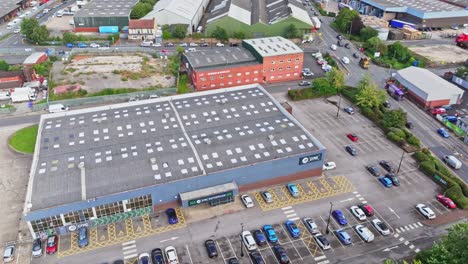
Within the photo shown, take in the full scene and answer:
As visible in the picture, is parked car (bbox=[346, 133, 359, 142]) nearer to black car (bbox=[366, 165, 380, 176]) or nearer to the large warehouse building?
black car (bbox=[366, 165, 380, 176])

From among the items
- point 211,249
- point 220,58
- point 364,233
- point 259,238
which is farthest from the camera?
point 220,58

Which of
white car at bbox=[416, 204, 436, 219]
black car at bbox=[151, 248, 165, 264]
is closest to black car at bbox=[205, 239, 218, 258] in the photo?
black car at bbox=[151, 248, 165, 264]

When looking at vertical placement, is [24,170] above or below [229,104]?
below

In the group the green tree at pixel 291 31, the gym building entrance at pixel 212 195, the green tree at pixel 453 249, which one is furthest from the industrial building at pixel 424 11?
the gym building entrance at pixel 212 195

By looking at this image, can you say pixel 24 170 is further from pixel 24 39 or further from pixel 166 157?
pixel 24 39

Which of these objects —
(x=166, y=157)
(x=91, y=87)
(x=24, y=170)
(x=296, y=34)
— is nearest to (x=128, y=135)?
(x=166, y=157)

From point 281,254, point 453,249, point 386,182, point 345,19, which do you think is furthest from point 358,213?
point 345,19

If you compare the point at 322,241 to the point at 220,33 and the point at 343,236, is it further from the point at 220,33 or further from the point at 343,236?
the point at 220,33
